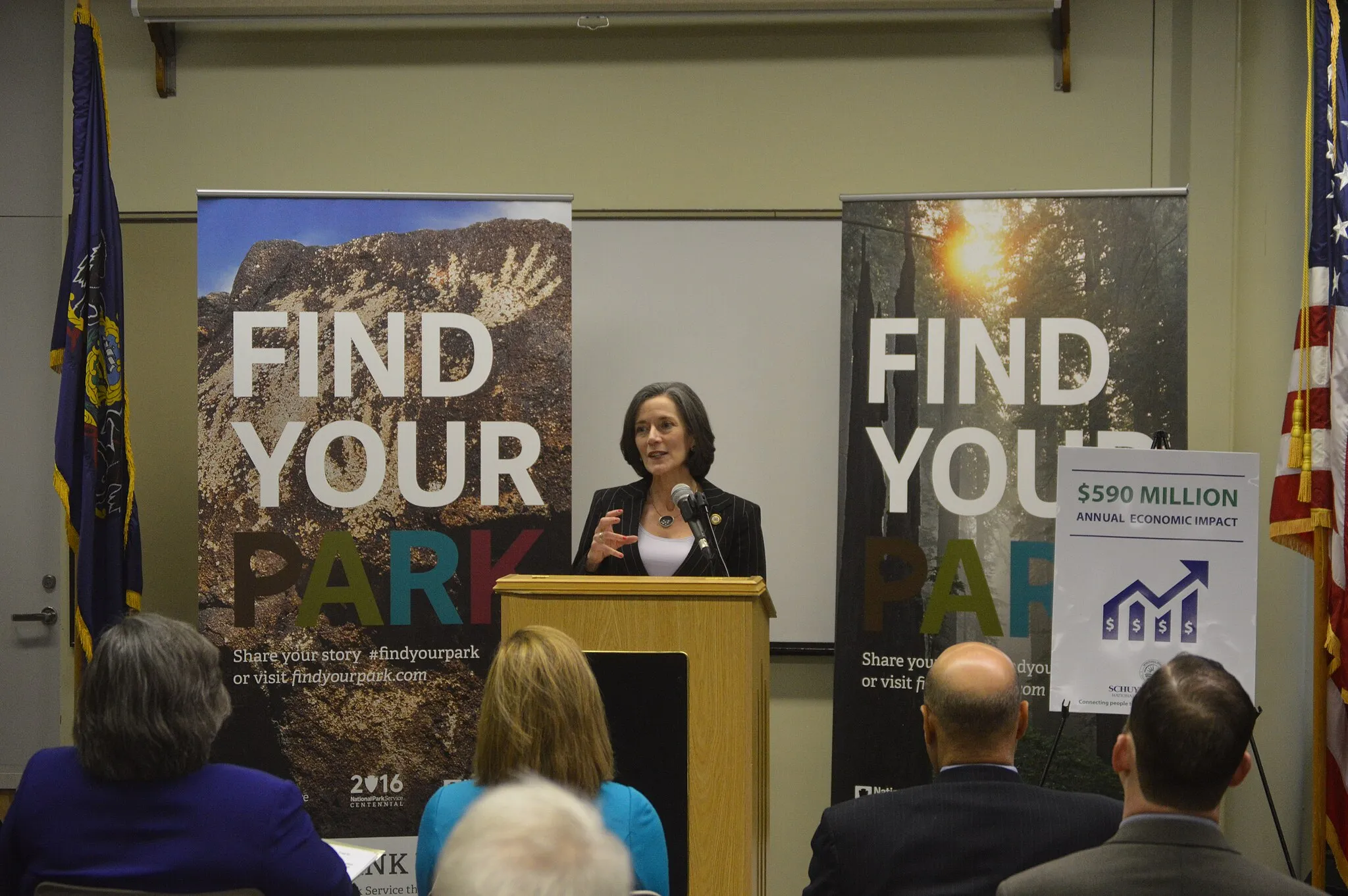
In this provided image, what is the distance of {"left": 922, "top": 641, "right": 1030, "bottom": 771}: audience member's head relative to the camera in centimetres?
213

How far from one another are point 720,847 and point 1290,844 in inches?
118

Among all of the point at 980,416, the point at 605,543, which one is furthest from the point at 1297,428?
the point at 605,543

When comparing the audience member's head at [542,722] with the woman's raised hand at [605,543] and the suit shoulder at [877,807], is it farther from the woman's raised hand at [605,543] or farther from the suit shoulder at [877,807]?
the woman's raised hand at [605,543]

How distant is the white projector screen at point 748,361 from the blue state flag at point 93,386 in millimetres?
1687

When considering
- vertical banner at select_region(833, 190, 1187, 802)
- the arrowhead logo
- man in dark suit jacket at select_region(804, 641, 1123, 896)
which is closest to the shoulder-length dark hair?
vertical banner at select_region(833, 190, 1187, 802)

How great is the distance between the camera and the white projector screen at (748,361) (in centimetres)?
494

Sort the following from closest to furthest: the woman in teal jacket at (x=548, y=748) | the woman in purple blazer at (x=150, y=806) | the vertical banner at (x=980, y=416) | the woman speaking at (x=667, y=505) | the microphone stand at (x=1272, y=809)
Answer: the woman in purple blazer at (x=150, y=806) → the woman in teal jacket at (x=548, y=748) → the microphone stand at (x=1272, y=809) → the woman speaking at (x=667, y=505) → the vertical banner at (x=980, y=416)

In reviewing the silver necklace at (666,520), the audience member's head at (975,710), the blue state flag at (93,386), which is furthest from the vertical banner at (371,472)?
the audience member's head at (975,710)

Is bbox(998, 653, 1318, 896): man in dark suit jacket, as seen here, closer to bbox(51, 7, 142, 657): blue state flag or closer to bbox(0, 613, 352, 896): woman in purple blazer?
bbox(0, 613, 352, 896): woman in purple blazer

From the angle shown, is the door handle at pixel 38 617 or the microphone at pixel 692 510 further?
the door handle at pixel 38 617

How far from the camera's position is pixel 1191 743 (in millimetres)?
1804

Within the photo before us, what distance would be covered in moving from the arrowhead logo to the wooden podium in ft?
4.29

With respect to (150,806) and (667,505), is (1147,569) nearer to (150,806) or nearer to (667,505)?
(667,505)

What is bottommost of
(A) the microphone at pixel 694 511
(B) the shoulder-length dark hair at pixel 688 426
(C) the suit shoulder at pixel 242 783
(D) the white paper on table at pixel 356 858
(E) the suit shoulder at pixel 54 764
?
(D) the white paper on table at pixel 356 858
